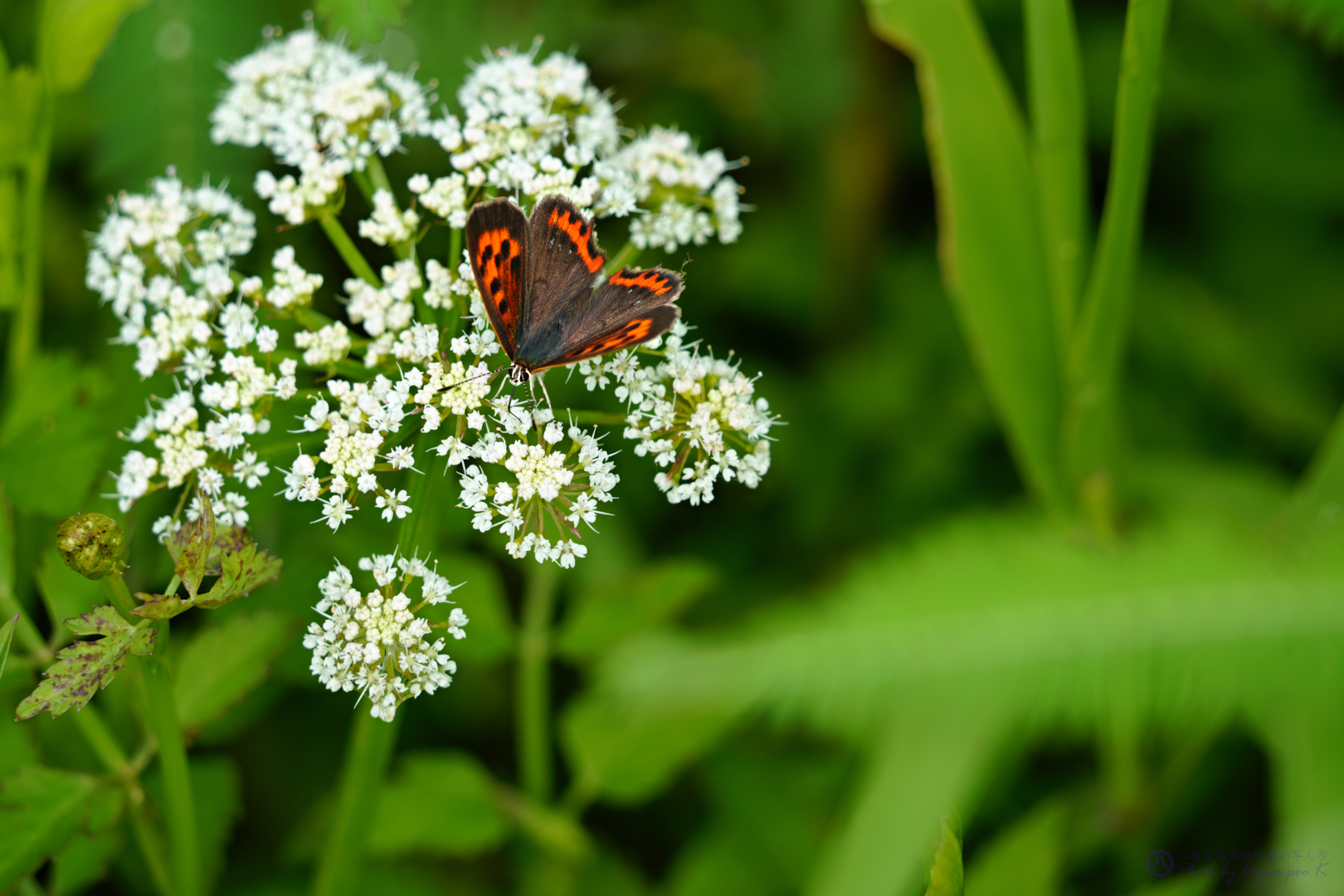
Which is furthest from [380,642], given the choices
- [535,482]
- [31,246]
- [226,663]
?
[31,246]

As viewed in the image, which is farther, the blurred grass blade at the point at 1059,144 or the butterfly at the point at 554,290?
the blurred grass blade at the point at 1059,144

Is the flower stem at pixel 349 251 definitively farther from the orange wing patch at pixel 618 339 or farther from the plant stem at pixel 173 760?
the plant stem at pixel 173 760

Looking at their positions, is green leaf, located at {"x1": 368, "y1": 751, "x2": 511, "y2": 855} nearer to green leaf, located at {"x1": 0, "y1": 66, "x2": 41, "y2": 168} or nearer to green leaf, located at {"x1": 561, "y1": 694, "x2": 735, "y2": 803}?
green leaf, located at {"x1": 561, "y1": 694, "x2": 735, "y2": 803}

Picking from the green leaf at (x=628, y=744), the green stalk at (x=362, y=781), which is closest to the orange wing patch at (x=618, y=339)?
the green stalk at (x=362, y=781)

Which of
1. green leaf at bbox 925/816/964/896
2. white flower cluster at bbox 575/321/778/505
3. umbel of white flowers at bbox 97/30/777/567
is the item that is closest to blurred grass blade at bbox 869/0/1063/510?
umbel of white flowers at bbox 97/30/777/567

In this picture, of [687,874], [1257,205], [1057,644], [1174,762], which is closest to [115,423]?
[687,874]

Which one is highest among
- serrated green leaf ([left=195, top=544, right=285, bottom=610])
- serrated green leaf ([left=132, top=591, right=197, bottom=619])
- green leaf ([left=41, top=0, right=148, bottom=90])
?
green leaf ([left=41, top=0, right=148, bottom=90])
